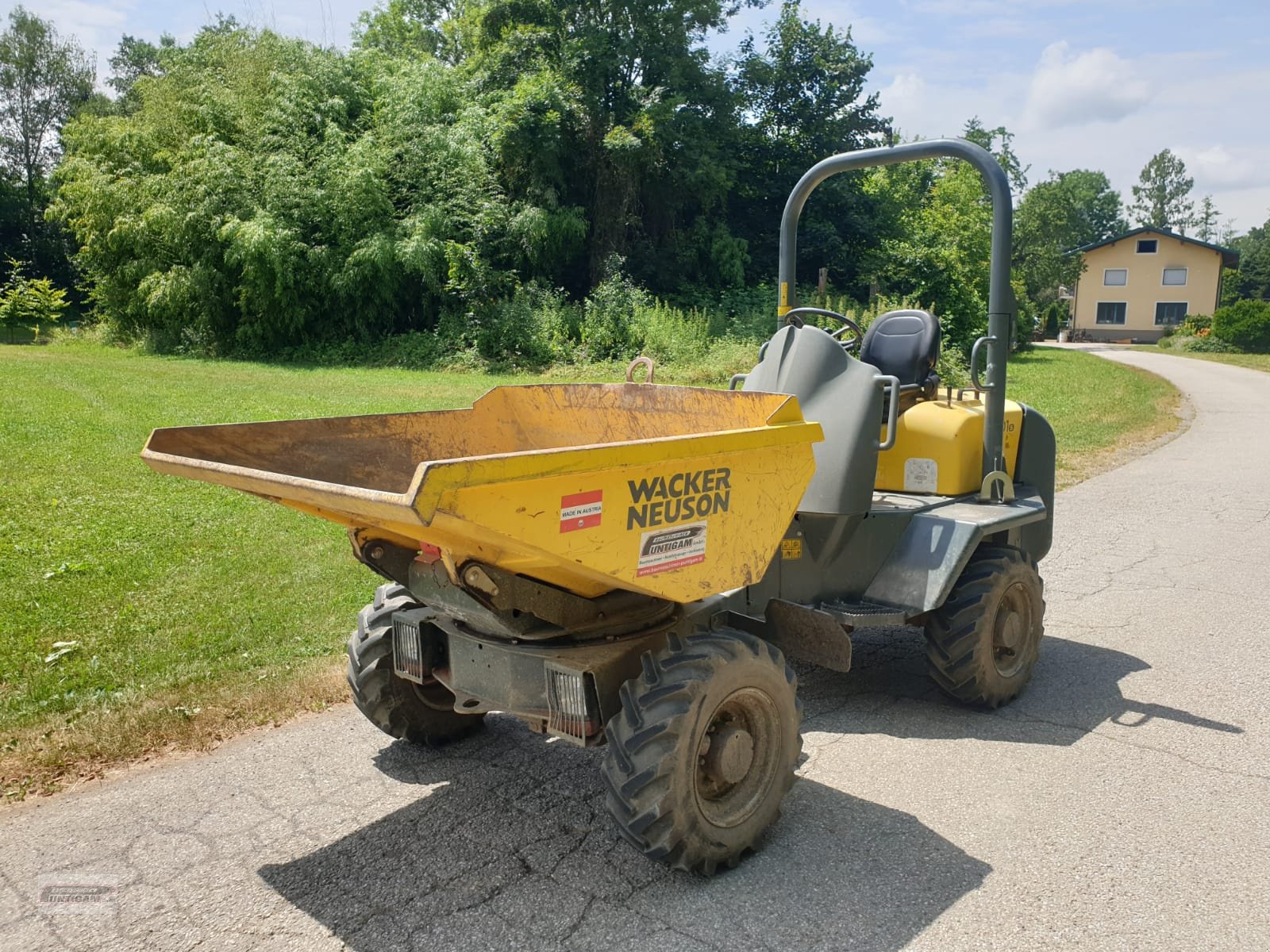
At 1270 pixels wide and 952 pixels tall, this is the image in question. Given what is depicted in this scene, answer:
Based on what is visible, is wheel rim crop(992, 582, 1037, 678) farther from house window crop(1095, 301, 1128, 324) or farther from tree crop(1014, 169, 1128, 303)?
house window crop(1095, 301, 1128, 324)

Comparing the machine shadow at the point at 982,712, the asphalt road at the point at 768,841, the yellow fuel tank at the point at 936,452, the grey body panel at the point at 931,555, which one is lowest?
the machine shadow at the point at 982,712

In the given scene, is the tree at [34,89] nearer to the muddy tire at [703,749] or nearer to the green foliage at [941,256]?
the green foliage at [941,256]

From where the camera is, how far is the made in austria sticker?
301cm

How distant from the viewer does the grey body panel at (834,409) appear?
431 centimetres

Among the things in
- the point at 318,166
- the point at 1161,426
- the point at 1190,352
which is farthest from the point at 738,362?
the point at 1190,352

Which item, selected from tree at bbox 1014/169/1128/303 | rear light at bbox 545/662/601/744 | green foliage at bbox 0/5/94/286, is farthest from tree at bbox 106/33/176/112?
rear light at bbox 545/662/601/744

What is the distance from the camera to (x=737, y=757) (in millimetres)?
3297

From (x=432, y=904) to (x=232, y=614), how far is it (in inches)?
127

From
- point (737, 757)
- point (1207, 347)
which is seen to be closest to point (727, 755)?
point (737, 757)

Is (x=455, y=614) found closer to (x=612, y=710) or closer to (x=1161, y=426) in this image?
(x=612, y=710)

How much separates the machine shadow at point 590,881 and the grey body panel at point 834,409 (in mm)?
1212

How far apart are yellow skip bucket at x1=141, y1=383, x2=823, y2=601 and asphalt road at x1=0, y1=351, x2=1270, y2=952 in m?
0.96

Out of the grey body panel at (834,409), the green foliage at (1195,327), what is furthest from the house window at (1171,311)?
the grey body panel at (834,409)

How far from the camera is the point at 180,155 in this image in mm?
27406
